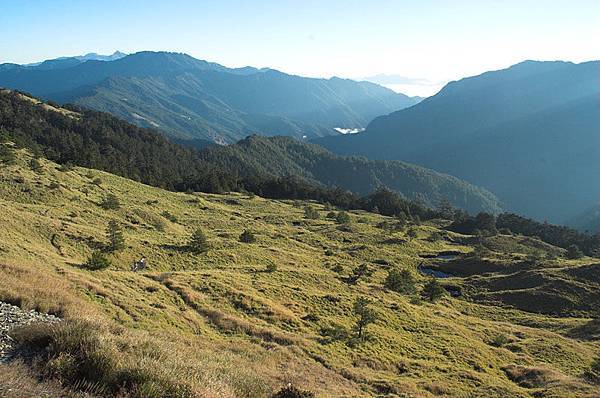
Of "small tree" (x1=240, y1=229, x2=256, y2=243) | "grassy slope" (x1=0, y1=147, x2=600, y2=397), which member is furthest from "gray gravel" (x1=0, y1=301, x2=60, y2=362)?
"small tree" (x1=240, y1=229, x2=256, y2=243)

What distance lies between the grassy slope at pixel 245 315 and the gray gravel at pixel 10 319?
1227 millimetres

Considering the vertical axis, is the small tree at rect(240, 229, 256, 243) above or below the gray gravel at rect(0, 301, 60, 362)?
below

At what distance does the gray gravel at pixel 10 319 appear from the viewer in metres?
11.6

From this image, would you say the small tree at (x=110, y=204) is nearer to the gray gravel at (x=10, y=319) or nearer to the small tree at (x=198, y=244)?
the small tree at (x=198, y=244)

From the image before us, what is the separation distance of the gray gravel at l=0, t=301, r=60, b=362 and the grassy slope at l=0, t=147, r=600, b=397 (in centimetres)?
123

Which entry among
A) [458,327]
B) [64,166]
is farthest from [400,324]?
[64,166]

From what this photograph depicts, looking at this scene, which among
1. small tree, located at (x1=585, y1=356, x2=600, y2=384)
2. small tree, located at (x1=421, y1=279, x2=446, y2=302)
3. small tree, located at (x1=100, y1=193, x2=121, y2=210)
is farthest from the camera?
small tree, located at (x1=100, y1=193, x2=121, y2=210)

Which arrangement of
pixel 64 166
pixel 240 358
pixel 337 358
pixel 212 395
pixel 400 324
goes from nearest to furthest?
pixel 212 395, pixel 240 358, pixel 337 358, pixel 400 324, pixel 64 166

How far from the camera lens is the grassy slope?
1891cm

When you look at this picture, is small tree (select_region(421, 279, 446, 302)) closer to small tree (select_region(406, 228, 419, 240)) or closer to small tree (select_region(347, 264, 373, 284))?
small tree (select_region(347, 264, 373, 284))

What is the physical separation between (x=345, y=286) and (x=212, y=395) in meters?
46.8

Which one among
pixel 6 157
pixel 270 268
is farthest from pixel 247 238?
pixel 6 157

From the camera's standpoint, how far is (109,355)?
1117 centimetres

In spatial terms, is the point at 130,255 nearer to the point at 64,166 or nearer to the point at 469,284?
the point at 64,166
